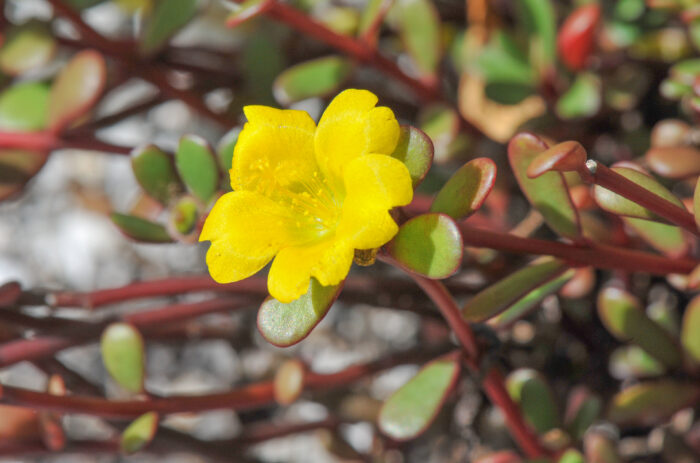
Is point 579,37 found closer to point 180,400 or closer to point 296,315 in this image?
point 296,315

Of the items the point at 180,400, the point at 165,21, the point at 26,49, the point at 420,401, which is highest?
the point at 165,21

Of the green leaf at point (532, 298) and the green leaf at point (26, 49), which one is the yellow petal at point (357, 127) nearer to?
the green leaf at point (532, 298)

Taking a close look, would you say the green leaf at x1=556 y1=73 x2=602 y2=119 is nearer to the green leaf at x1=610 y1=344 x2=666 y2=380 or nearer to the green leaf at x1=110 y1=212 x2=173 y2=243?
the green leaf at x1=610 y1=344 x2=666 y2=380

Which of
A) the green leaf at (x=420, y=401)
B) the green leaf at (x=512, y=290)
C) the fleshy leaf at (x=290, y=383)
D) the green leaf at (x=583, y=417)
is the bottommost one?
the fleshy leaf at (x=290, y=383)

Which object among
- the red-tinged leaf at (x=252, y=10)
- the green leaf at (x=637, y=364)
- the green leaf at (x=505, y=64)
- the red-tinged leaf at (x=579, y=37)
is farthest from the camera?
the green leaf at (x=505, y=64)

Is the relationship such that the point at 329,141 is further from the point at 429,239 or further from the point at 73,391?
the point at 73,391

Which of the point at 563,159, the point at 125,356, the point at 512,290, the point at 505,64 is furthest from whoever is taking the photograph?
the point at 505,64

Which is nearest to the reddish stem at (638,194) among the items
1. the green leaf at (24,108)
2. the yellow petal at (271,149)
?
the yellow petal at (271,149)

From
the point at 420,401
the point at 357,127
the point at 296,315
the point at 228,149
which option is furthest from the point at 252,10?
the point at 420,401
